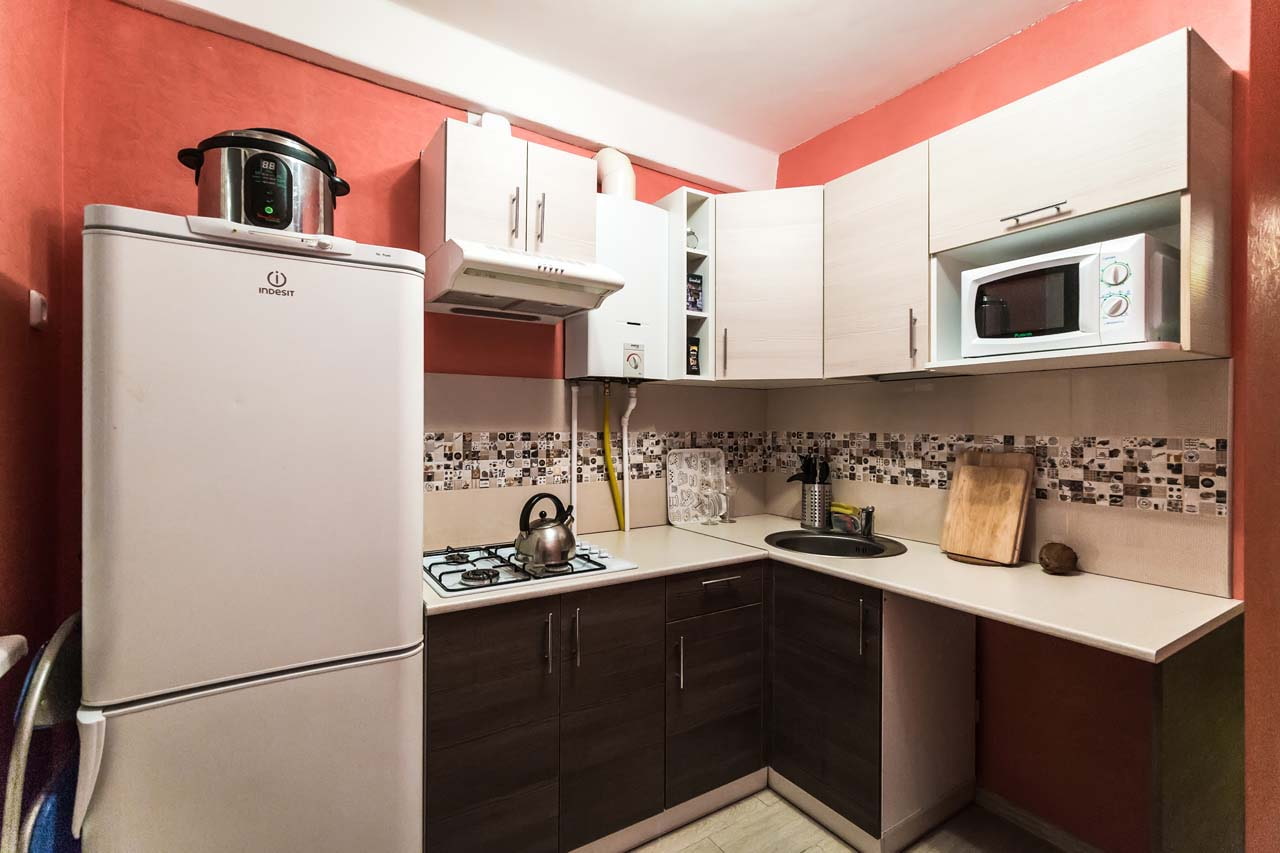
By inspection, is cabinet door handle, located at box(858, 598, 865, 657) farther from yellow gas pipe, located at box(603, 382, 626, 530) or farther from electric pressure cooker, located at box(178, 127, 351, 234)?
electric pressure cooker, located at box(178, 127, 351, 234)

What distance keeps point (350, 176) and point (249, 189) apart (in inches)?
27.0

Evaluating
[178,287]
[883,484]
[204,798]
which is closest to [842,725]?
[883,484]

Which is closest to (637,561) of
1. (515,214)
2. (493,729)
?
(493,729)

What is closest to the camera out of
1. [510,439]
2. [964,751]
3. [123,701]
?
[123,701]

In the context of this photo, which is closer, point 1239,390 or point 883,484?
point 1239,390

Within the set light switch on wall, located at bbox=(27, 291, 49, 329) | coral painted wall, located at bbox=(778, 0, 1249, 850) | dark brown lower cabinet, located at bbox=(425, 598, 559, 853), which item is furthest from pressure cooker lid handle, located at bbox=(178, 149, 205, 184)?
coral painted wall, located at bbox=(778, 0, 1249, 850)

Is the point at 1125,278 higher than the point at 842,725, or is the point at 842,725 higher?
the point at 1125,278

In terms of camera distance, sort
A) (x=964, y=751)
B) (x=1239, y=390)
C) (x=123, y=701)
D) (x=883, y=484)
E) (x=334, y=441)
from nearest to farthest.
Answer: (x=123, y=701)
(x=334, y=441)
(x=1239, y=390)
(x=964, y=751)
(x=883, y=484)

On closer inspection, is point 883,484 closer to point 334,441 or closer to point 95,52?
point 334,441

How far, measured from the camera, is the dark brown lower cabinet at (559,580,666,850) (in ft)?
5.49

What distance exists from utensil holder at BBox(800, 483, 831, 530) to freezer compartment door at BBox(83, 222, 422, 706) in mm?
1722

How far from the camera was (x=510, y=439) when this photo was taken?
2.21 metres

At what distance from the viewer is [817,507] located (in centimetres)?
252

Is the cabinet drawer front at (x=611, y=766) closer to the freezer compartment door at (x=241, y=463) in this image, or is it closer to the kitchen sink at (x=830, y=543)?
the freezer compartment door at (x=241, y=463)
